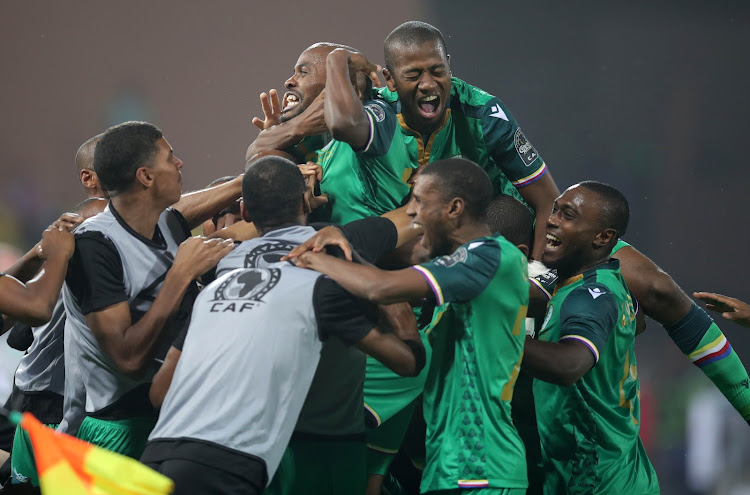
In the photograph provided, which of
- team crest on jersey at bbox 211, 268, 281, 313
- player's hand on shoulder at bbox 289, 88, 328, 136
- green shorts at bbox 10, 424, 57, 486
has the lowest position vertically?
green shorts at bbox 10, 424, 57, 486

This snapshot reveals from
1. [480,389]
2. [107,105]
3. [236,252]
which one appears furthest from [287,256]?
[107,105]

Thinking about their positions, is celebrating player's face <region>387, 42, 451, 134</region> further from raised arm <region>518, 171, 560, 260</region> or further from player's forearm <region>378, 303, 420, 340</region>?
player's forearm <region>378, 303, 420, 340</region>

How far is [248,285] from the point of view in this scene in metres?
3.04

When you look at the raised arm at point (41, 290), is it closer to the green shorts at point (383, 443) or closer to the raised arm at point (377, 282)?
the raised arm at point (377, 282)

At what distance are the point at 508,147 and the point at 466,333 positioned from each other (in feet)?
4.64

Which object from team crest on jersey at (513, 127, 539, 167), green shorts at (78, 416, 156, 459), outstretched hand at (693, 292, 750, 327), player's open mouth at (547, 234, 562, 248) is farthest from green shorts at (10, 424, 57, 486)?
outstretched hand at (693, 292, 750, 327)

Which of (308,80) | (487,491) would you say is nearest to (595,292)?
(487,491)

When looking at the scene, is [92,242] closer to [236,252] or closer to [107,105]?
[236,252]

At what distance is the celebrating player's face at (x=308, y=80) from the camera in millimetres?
4562

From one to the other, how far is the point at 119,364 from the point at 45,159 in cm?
926

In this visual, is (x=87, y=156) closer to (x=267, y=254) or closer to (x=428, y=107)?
(x=428, y=107)

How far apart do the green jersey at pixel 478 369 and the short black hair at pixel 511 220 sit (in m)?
1.10

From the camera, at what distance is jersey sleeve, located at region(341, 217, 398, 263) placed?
139 inches

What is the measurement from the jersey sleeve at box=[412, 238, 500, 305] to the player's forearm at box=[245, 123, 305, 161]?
1.56 meters
